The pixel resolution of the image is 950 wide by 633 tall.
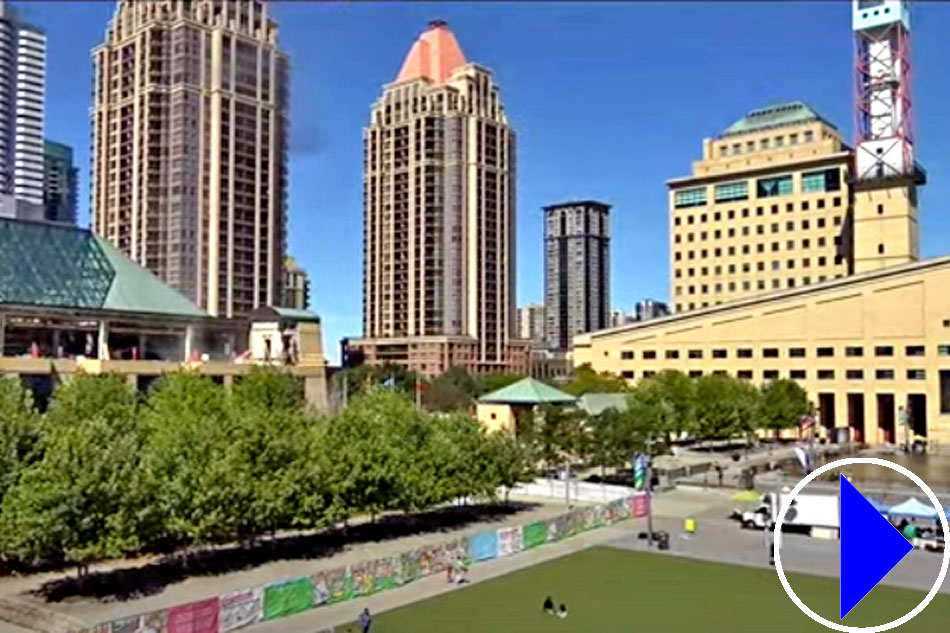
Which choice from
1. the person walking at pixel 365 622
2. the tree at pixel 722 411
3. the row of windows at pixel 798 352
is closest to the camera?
the person walking at pixel 365 622

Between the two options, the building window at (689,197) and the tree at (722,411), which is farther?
the building window at (689,197)

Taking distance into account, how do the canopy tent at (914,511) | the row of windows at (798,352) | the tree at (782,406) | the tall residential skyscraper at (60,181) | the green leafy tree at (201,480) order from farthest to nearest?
the tall residential skyscraper at (60,181) → the row of windows at (798,352) → the tree at (782,406) → the canopy tent at (914,511) → the green leafy tree at (201,480)

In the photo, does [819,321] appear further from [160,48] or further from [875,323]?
[160,48]

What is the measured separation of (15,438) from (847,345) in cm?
8454

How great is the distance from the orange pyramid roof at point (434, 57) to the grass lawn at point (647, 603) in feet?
500

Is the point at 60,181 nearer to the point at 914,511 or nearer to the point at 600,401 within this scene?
the point at 600,401

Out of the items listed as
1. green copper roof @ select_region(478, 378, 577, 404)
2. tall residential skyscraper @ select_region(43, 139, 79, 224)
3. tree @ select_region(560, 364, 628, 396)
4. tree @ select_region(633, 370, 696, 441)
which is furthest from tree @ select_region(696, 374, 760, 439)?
tall residential skyscraper @ select_region(43, 139, 79, 224)

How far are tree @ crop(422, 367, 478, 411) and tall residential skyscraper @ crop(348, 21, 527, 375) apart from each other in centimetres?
2841

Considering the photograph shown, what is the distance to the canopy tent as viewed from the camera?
136 ft

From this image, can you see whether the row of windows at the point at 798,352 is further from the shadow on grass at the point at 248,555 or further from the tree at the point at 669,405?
the shadow on grass at the point at 248,555

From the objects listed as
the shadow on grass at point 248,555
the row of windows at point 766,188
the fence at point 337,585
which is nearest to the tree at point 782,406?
the row of windows at point 766,188

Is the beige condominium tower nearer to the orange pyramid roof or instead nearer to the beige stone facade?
the beige stone facade

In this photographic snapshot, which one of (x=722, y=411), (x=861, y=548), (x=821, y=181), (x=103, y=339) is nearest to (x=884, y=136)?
(x=821, y=181)

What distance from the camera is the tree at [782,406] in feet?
285
